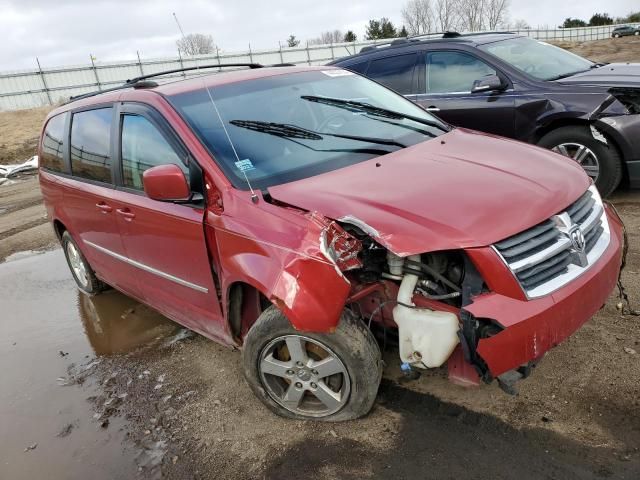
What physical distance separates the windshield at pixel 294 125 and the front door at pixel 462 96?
2.27 meters

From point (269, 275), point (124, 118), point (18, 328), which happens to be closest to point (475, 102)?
point (124, 118)

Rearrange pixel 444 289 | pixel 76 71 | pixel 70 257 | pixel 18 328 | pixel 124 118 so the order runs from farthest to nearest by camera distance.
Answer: pixel 76 71
pixel 70 257
pixel 18 328
pixel 124 118
pixel 444 289

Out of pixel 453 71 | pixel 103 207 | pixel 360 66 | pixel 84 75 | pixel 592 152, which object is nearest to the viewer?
pixel 103 207

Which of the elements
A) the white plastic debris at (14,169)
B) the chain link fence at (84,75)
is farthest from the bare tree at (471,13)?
the white plastic debris at (14,169)

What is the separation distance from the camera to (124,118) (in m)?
3.65

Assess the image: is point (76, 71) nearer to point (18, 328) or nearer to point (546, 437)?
point (18, 328)

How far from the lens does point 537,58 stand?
6191 millimetres

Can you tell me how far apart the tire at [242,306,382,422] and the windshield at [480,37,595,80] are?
4.51 meters

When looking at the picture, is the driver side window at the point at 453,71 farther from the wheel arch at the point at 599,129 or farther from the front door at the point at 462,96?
the wheel arch at the point at 599,129

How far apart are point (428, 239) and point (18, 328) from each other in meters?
4.20

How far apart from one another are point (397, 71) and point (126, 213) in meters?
4.28

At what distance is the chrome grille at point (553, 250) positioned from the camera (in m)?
2.33

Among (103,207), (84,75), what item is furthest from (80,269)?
(84,75)

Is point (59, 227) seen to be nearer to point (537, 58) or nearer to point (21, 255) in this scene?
point (21, 255)
